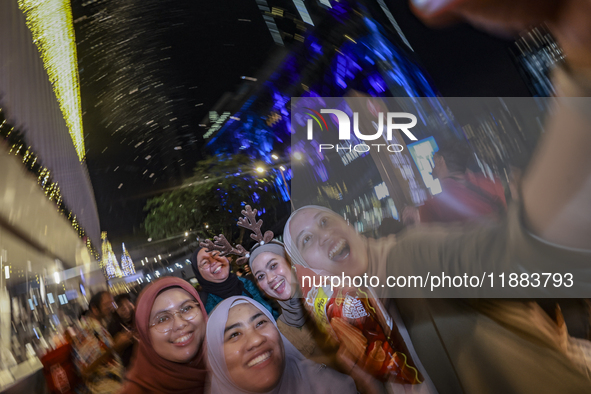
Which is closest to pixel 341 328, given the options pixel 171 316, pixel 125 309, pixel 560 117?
pixel 171 316

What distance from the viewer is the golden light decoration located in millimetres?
945

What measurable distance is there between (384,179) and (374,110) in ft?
0.69

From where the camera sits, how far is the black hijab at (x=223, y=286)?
3.03 feet

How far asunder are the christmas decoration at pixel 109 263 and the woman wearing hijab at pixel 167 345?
96 mm

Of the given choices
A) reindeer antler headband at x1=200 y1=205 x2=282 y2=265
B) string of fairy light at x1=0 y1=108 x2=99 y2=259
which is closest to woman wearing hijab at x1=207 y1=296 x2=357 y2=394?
reindeer antler headband at x1=200 y1=205 x2=282 y2=265

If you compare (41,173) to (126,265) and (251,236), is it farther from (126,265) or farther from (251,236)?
(251,236)

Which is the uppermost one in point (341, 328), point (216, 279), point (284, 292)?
point (216, 279)

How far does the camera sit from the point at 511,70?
101 cm

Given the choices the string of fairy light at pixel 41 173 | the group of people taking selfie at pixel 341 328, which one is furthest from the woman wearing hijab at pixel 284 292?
the string of fairy light at pixel 41 173

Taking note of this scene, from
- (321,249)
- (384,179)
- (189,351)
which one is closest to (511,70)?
(384,179)

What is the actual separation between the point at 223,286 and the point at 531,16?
2.81ft

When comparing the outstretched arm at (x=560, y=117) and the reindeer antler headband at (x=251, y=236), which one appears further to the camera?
the reindeer antler headband at (x=251, y=236)

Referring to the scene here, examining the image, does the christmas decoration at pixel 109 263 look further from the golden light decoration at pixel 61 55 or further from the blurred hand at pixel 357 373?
the blurred hand at pixel 357 373

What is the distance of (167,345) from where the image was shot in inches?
34.8
